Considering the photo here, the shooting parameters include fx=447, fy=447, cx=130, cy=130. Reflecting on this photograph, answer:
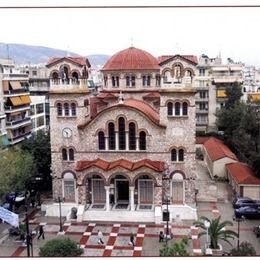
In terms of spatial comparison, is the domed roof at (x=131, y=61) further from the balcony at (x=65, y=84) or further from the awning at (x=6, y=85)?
the awning at (x=6, y=85)

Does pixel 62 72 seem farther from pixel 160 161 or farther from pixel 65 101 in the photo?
pixel 160 161

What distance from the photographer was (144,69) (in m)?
16.6

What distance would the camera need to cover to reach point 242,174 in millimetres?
15430

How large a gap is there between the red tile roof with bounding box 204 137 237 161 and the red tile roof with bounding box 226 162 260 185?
2.51ft

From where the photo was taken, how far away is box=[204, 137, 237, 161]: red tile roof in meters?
17.9

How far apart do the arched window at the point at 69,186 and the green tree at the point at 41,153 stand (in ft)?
5.82

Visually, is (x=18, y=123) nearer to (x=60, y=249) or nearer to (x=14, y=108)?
(x=14, y=108)

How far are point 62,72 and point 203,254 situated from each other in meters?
6.91

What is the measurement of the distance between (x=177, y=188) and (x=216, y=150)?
5.76 meters

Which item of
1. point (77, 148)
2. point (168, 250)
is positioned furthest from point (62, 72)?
point (168, 250)

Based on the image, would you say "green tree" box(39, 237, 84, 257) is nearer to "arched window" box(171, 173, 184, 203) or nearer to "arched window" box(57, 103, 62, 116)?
"arched window" box(171, 173, 184, 203)

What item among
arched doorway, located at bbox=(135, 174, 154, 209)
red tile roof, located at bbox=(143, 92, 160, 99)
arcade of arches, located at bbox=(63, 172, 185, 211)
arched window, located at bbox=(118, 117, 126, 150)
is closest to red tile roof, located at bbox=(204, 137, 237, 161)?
red tile roof, located at bbox=(143, 92, 160, 99)

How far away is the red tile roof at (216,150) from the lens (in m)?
17.9

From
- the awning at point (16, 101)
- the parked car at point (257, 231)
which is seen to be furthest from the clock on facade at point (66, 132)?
the awning at point (16, 101)
